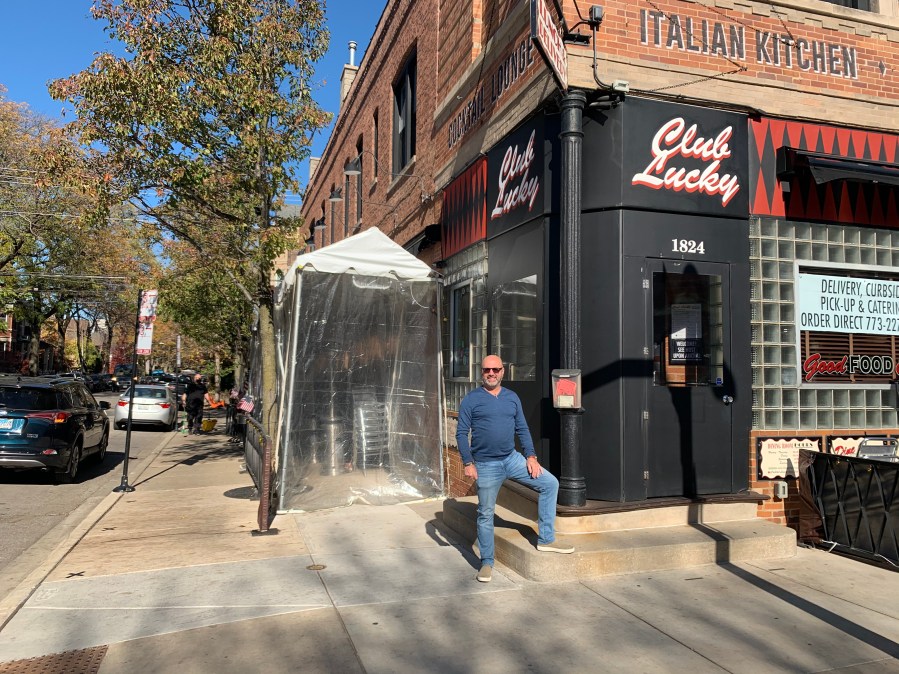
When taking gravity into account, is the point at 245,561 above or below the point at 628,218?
below

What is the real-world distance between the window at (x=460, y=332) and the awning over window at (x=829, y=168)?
4.10m

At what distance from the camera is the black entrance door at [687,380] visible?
6.35 meters

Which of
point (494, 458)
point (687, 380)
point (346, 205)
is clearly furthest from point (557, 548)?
point (346, 205)

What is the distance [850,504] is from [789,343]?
165 centimetres

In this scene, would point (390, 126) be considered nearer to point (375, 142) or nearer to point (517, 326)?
point (375, 142)

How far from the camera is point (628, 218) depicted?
6.38m

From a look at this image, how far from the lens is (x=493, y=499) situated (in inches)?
216

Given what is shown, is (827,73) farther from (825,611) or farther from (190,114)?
(190,114)

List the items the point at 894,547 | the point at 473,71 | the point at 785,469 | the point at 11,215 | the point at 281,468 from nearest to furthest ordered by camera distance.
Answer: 1. the point at 894,547
2. the point at 785,469
3. the point at 281,468
4. the point at 473,71
5. the point at 11,215

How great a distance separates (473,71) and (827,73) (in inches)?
163

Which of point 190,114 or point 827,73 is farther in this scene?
point 190,114

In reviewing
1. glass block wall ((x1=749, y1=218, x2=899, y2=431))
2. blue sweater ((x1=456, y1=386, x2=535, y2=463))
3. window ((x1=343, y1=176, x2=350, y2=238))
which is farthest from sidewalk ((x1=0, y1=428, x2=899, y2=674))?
window ((x1=343, y1=176, x2=350, y2=238))

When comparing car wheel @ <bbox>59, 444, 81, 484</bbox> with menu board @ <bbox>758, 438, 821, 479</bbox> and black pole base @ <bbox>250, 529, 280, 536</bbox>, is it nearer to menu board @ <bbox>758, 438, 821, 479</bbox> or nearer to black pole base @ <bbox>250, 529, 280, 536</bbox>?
black pole base @ <bbox>250, 529, 280, 536</bbox>

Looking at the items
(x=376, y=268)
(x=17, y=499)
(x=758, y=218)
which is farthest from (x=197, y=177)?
(x=758, y=218)
